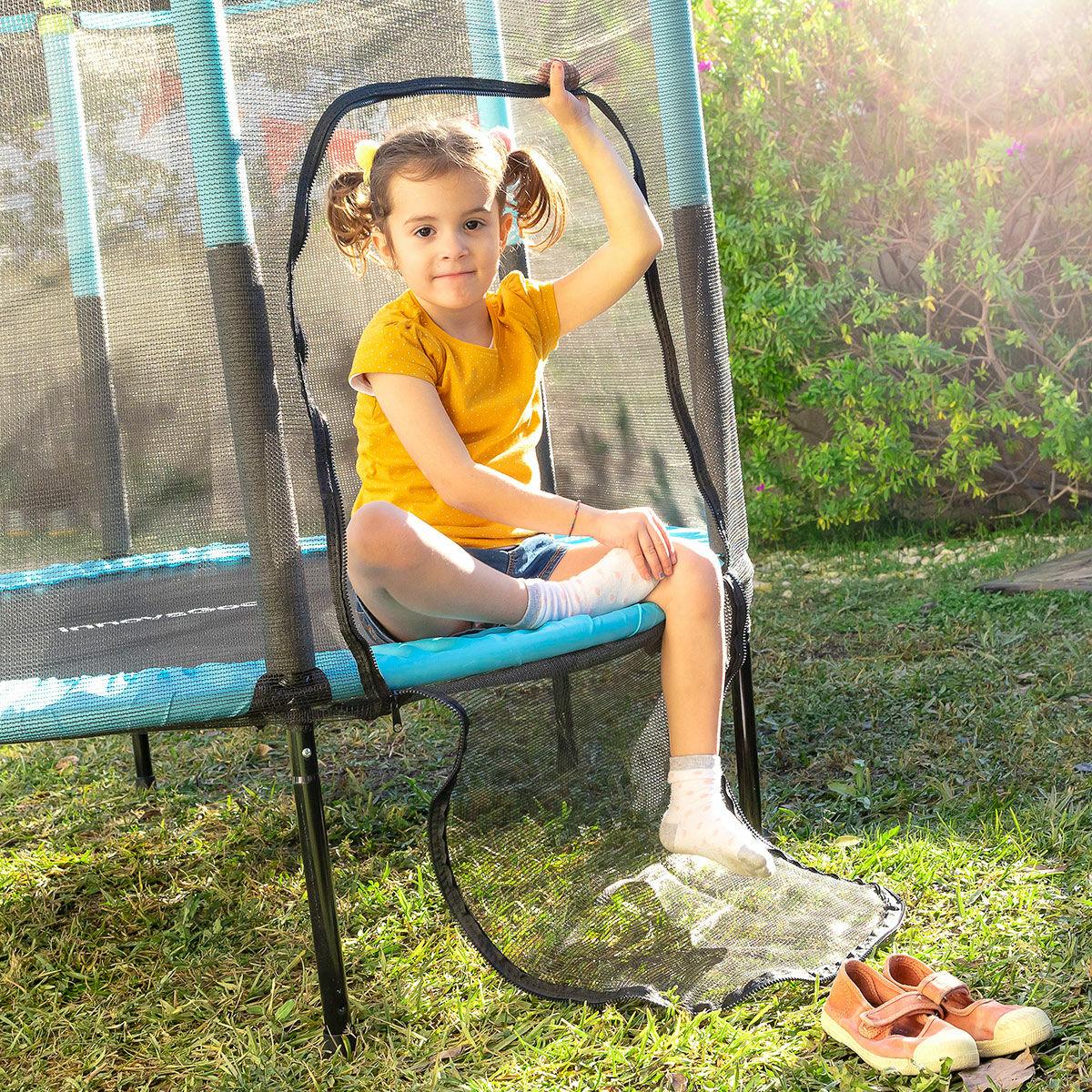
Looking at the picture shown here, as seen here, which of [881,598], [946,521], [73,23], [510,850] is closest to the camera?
[73,23]

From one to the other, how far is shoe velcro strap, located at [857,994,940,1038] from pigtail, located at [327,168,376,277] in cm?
131

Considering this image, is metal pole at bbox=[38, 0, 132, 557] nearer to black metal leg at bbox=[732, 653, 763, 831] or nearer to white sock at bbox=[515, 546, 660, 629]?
white sock at bbox=[515, 546, 660, 629]

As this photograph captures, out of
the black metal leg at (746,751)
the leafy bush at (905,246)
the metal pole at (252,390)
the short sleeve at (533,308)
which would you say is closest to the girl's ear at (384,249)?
the short sleeve at (533,308)

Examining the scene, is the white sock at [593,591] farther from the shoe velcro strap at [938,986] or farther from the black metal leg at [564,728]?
the shoe velcro strap at [938,986]

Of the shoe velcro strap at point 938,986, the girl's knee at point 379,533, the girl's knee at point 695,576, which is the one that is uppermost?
the girl's knee at point 379,533

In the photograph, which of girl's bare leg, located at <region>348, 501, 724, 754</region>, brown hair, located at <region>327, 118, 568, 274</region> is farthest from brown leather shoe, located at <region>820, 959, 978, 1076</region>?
brown hair, located at <region>327, 118, 568, 274</region>

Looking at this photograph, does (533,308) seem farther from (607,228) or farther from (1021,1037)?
(1021,1037)

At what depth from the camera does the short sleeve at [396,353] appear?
6.19 ft

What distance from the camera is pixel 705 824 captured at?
1.80 metres

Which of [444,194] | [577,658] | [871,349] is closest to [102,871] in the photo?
[577,658]

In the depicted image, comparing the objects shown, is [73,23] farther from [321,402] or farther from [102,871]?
[102,871]

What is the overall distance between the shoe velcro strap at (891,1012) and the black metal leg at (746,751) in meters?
0.62

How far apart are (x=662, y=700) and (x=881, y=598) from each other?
1972mm

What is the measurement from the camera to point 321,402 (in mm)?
2184
